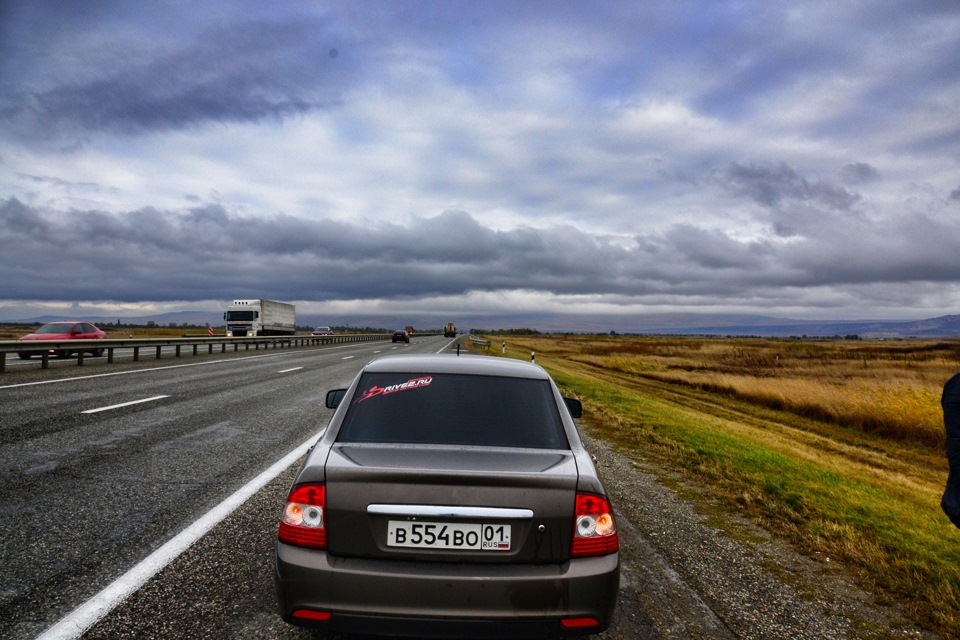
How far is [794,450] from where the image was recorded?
38.6 feet

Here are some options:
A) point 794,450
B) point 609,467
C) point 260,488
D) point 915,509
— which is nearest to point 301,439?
point 260,488

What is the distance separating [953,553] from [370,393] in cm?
527

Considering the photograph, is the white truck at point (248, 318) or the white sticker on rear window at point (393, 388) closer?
the white sticker on rear window at point (393, 388)

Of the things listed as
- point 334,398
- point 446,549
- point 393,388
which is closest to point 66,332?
point 334,398

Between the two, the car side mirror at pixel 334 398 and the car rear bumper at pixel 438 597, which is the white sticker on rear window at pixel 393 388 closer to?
the car rear bumper at pixel 438 597

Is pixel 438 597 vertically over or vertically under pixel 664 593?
over

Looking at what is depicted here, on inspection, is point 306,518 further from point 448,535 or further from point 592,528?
point 592,528

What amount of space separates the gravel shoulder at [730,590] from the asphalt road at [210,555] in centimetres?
1

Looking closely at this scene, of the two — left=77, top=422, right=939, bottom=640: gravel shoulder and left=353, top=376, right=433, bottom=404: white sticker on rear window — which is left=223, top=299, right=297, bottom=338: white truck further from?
left=353, top=376, right=433, bottom=404: white sticker on rear window

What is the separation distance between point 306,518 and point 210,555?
5.86 ft

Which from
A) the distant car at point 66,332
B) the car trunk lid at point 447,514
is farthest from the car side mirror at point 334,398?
the distant car at point 66,332

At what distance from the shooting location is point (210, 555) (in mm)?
3969

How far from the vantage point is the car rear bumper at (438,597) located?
258cm

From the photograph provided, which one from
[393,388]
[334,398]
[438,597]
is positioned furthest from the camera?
[334,398]
